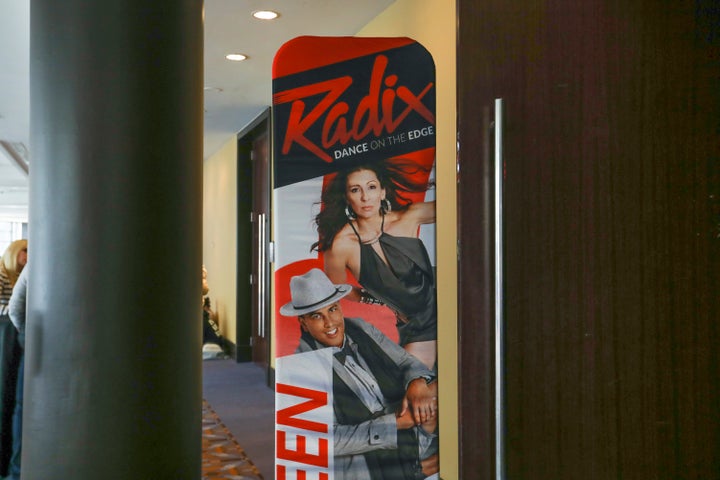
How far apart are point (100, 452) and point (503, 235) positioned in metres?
1.91

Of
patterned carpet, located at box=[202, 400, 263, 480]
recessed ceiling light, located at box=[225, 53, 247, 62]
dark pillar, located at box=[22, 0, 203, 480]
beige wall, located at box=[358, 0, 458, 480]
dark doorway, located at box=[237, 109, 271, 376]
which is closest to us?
dark pillar, located at box=[22, 0, 203, 480]

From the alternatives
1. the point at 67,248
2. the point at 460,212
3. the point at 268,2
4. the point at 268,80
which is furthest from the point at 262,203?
the point at 460,212

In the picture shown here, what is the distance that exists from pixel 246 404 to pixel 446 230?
129 inches

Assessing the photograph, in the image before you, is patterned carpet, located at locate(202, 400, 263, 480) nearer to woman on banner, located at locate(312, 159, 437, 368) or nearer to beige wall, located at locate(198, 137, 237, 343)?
woman on banner, located at locate(312, 159, 437, 368)

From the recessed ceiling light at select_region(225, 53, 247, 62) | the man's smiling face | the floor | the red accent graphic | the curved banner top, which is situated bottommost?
the floor

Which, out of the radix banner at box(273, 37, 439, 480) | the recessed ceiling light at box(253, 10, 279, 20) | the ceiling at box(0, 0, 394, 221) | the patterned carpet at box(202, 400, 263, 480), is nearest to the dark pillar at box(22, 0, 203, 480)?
the ceiling at box(0, 0, 394, 221)

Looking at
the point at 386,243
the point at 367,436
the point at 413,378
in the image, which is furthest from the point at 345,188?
the point at 367,436

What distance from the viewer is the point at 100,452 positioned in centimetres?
240

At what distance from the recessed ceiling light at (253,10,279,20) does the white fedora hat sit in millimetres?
2838

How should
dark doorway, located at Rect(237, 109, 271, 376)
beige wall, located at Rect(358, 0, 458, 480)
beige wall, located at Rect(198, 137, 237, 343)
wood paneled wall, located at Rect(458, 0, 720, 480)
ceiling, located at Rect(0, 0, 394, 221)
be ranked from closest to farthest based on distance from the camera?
1. wood paneled wall, located at Rect(458, 0, 720, 480)
2. beige wall, located at Rect(358, 0, 458, 480)
3. ceiling, located at Rect(0, 0, 394, 221)
4. dark doorway, located at Rect(237, 109, 271, 376)
5. beige wall, located at Rect(198, 137, 237, 343)

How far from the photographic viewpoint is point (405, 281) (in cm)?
219

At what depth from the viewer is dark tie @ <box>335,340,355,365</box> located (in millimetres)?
2133

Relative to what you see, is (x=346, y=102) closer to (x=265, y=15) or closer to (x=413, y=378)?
(x=413, y=378)

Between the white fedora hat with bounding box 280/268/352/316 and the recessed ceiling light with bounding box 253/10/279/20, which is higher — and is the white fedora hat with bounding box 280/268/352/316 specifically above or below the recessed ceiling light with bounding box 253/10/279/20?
below
